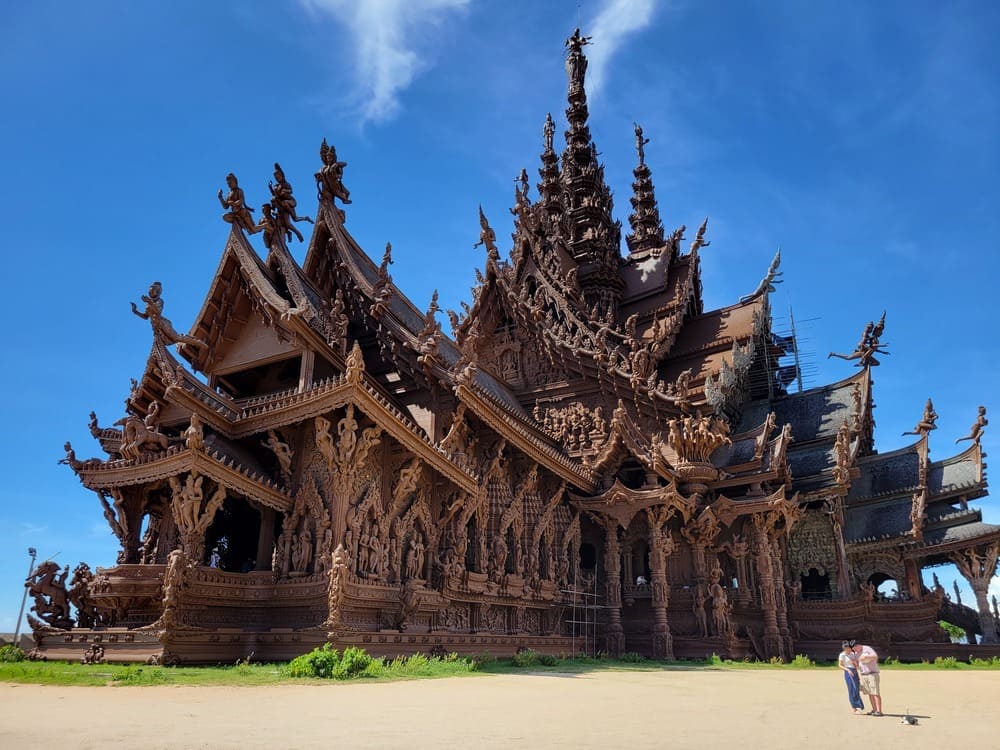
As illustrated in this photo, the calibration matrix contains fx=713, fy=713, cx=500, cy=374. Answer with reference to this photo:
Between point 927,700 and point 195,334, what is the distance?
12602 mm

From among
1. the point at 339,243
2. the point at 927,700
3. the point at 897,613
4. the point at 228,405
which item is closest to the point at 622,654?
the point at 897,613

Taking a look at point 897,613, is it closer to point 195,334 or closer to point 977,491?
point 977,491

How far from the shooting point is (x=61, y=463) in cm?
1056

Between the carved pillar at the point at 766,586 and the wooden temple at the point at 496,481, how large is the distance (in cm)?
5

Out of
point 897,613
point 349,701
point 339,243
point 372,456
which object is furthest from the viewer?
A: point 897,613

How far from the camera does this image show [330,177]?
1502 centimetres

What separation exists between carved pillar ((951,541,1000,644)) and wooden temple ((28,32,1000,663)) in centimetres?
5

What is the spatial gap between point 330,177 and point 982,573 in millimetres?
17650

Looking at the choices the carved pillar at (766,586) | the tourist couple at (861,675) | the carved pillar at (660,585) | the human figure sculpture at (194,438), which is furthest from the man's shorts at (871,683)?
the carved pillar at (766,586)

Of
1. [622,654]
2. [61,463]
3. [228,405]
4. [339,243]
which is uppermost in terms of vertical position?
[339,243]

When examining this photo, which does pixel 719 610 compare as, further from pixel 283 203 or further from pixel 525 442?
pixel 283 203

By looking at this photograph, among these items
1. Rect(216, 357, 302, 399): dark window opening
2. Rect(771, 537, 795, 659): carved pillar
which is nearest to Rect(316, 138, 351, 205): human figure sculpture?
Rect(216, 357, 302, 399): dark window opening

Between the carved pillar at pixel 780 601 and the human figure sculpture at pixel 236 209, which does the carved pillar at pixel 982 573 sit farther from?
the human figure sculpture at pixel 236 209

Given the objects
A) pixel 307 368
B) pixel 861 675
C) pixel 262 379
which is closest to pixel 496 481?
Answer: pixel 307 368
